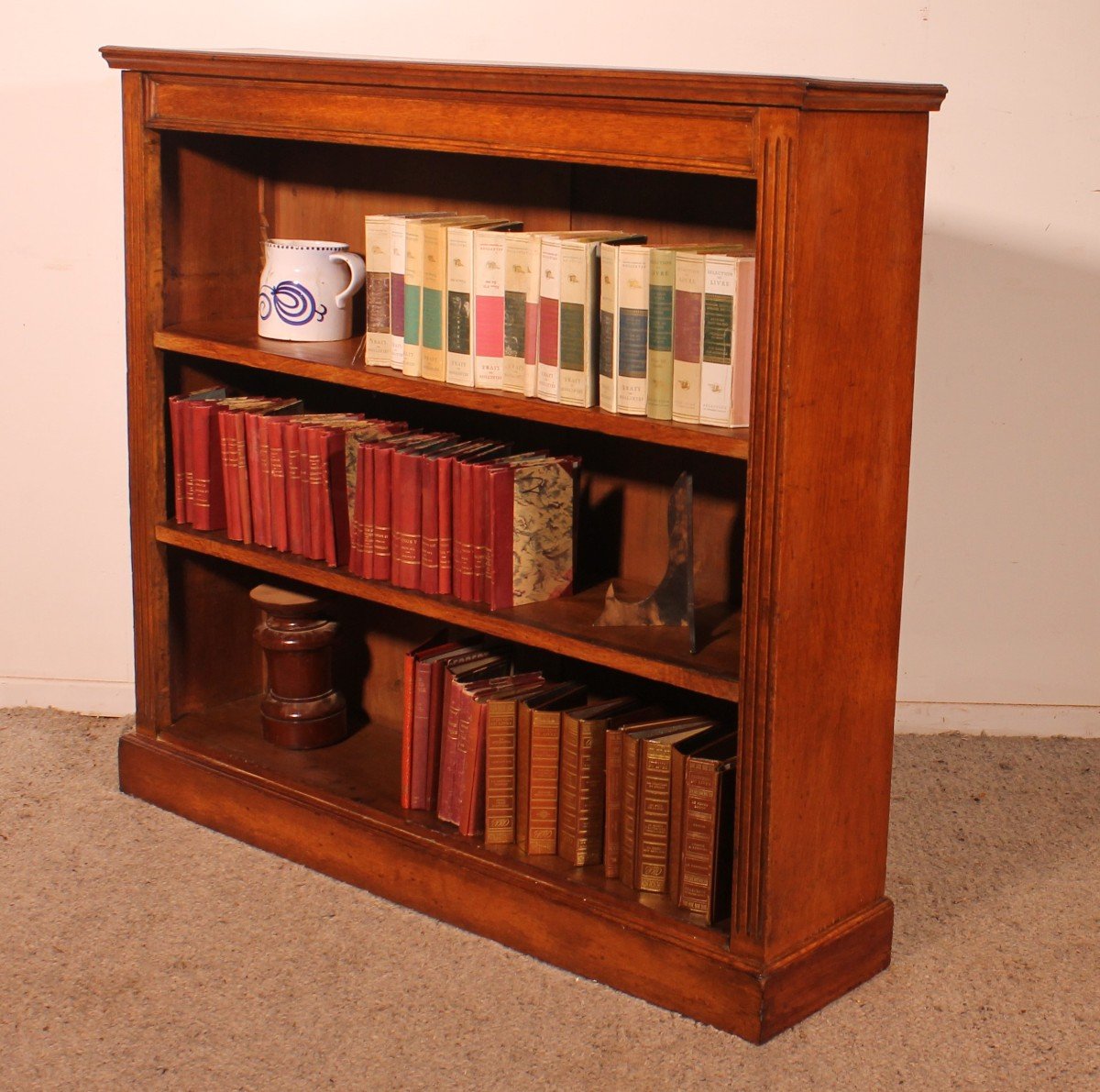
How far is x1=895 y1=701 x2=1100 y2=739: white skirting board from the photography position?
328 cm

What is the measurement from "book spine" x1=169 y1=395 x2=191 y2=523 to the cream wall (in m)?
0.47

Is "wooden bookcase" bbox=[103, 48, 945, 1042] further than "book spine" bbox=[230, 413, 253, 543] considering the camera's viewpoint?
No

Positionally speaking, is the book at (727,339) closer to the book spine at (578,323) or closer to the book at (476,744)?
the book spine at (578,323)

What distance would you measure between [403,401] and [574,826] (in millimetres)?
879

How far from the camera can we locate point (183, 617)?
9.60 ft

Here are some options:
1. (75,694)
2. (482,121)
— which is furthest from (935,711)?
(75,694)

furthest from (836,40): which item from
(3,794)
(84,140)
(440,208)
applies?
(3,794)

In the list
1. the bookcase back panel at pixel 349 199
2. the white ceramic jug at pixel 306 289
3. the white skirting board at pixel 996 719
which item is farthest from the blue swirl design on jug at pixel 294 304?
the white skirting board at pixel 996 719

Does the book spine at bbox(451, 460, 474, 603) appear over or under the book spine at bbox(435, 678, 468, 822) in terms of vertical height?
over

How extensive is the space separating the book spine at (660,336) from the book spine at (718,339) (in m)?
0.06

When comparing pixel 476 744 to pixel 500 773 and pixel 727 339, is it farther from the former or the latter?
pixel 727 339

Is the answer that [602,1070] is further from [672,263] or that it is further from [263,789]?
[672,263]

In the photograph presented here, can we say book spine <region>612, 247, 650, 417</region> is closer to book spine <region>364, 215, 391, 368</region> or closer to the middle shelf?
the middle shelf

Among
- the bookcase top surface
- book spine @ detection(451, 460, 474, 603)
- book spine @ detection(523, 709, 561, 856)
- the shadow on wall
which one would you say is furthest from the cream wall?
book spine @ detection(523, 709, 561, 856)
